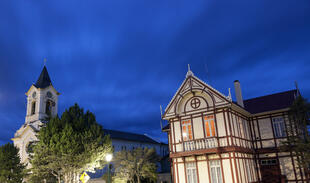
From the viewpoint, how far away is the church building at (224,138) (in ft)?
72.3

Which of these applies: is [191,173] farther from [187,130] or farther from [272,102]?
[272,102]

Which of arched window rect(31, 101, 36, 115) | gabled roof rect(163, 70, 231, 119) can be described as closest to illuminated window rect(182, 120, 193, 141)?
gabled roof rect(163, 70, 231, 119)

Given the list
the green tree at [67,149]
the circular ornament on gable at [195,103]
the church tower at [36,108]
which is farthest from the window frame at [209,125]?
the church tower at [36,108]

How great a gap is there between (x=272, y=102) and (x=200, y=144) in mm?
10309

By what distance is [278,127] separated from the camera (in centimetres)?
2522

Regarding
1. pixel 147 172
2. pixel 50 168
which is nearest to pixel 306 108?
pixel 147 172

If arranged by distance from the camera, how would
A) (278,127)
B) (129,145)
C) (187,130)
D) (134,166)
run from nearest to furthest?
(187,130)
(278,127)
(134,166)
(129,145)

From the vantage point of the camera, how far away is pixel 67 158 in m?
24.3

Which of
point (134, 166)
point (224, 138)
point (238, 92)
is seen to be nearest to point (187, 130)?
point (224, 138)

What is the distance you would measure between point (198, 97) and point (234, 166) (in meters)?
7.07

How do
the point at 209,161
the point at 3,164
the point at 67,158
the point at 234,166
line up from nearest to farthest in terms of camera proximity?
the point at 234,166 → the point at 209,161 → the point at 67,158 → the point at 3,164

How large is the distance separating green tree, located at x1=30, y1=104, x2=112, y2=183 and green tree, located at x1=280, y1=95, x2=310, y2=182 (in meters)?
18.3

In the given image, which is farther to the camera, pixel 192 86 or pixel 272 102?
pixel 272 102

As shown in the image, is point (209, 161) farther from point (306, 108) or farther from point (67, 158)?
point (67, 158)
